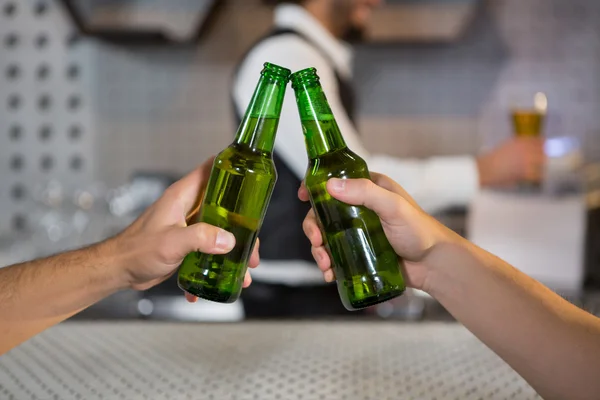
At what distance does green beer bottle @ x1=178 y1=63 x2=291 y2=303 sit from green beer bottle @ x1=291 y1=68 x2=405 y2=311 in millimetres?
28

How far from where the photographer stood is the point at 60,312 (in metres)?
0.71

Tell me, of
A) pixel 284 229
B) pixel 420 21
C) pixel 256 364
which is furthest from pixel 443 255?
pixel 420 21

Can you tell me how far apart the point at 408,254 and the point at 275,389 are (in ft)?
0.61

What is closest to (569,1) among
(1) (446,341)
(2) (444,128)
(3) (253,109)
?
(2) (444,128)

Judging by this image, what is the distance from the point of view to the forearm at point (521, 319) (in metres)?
0.59

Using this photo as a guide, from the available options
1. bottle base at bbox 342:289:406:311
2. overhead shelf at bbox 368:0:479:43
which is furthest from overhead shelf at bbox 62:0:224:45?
bottle base at bbox 342:289:406:311

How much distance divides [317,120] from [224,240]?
0.14 meters

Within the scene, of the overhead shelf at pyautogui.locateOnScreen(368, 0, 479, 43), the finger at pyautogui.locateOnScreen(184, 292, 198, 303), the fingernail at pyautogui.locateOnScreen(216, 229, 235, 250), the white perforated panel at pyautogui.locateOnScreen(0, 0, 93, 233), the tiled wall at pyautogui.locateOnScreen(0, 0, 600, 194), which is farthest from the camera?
the white perforated panel at pyautogui.locateOnScreen(0, 0, 93, 233)

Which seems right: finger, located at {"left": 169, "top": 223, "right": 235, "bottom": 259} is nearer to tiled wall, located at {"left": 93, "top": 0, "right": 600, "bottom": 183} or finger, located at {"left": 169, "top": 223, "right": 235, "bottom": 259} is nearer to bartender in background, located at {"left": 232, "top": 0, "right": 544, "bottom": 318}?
bartender in background, located at {"left": 232, "top": 0, "right": 544, "bottom": 318}

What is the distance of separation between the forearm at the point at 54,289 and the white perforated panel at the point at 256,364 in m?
0.04

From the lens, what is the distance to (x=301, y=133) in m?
1.32

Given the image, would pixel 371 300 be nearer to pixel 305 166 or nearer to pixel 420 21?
pixel 305 166

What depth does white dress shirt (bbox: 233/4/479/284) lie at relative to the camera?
1.35m

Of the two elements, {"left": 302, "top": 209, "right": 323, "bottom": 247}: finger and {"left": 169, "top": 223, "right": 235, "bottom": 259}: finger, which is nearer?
{"left": 169, "top": 223, "right": 235, "bottom": 259}: finger
